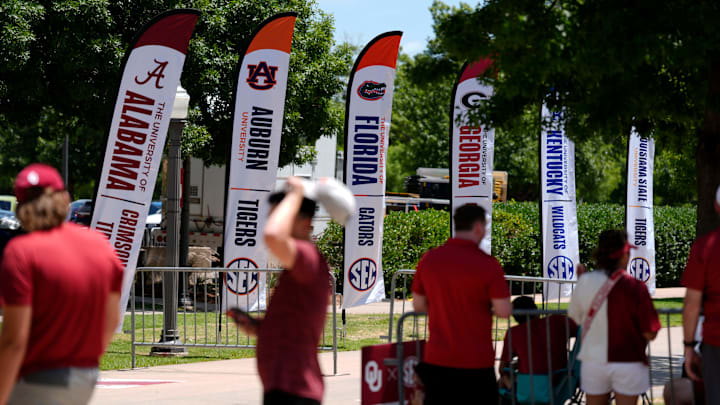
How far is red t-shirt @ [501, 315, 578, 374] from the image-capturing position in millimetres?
6243

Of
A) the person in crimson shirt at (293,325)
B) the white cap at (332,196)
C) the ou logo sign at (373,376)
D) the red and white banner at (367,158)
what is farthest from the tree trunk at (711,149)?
the red and white banner at (367,158)

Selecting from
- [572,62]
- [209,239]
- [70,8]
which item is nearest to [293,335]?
[572,62]

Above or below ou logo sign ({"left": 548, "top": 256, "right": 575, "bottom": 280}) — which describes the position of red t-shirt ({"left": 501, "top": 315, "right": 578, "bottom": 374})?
below

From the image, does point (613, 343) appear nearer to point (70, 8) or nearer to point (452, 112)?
point (452, 112)

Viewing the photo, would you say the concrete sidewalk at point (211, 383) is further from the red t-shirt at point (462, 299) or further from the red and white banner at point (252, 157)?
the red t-shirt at point (462, 299)

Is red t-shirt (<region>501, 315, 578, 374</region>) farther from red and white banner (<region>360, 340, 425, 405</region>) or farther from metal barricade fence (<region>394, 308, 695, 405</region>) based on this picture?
red and white banner (<region>360, 340, 425, 405</region>)

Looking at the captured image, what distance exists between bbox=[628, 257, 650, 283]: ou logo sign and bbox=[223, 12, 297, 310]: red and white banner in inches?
305

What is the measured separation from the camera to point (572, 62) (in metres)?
6.73

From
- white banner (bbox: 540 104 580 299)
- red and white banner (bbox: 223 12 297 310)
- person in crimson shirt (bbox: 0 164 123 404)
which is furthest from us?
white banner (bbox: 540 104 580 299)

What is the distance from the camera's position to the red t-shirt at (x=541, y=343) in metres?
6.24

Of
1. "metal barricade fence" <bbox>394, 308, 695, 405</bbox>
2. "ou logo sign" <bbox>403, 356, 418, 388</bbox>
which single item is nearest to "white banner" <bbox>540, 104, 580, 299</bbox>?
"metal barricade fence" <bbox>394, 308, 695, 405</bbox>

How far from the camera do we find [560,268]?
13836 millimetres

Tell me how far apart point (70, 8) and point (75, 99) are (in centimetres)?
183

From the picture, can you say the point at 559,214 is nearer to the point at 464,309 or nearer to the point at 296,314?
the point at 464,309
